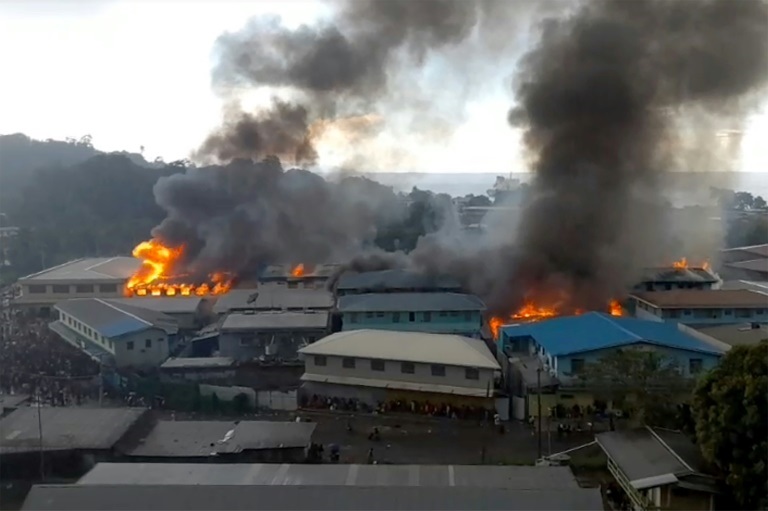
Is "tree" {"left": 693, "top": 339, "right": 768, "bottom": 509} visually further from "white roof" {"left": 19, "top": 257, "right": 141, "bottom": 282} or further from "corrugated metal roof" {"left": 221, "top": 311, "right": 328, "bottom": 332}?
"white roof" {"left": 19, "top": 257, "right": 141, "bottom": 282}

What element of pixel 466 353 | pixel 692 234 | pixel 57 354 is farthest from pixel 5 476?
pixel 692 234

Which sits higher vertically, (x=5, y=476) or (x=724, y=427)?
(x=724, y=427)

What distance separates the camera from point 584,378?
275 inches

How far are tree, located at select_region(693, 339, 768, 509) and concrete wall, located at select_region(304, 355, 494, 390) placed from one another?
99.6 inches

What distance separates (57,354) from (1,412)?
2.65 metres

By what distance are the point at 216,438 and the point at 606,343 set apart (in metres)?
3.73

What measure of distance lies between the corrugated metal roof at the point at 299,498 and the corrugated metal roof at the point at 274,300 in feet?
18.6

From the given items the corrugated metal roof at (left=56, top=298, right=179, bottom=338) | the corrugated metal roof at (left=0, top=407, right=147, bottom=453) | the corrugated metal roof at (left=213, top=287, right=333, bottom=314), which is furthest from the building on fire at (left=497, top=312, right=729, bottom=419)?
the corrugated metal roof at (left=56, top=298, right=179, bottom=338)

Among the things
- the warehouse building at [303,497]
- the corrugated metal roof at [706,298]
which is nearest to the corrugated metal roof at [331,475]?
the warehouse building at [303,497]

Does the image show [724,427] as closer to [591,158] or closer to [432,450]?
[432,450]

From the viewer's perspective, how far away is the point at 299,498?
3795 millimetres

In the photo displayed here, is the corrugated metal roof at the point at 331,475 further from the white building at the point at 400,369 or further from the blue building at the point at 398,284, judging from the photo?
the blue building at the point at 398,284

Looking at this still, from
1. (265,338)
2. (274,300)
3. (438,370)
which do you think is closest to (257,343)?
(265,338)

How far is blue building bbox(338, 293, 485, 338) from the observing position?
30.2ft
